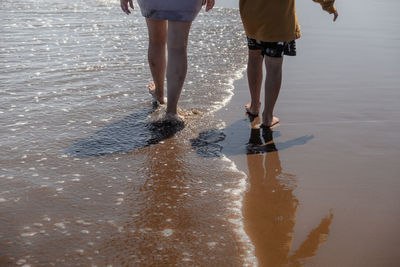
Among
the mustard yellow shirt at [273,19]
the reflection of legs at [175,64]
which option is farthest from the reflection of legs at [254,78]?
the reflection of legs at [175,64]

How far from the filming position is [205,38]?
267 inches

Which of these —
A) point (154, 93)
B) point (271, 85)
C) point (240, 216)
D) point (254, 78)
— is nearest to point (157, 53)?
point (154, 93)

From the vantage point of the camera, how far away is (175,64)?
3713 mm

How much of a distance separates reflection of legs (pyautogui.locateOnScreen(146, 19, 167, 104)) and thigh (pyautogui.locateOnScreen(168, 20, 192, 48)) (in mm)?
271

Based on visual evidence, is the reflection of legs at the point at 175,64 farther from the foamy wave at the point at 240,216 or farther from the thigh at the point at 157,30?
the foamy wave at the point at 240,216

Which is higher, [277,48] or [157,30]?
[157,30]

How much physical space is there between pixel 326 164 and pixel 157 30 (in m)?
1.84

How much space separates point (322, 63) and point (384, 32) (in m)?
2.02

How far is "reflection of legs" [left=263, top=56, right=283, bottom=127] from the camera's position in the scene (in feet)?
12.0

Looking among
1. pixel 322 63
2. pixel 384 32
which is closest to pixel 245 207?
pixel 322 63

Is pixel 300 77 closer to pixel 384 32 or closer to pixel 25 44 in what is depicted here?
pixel 384 32

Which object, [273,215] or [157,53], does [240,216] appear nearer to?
[273,215]

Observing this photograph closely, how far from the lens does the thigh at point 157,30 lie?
3852mm

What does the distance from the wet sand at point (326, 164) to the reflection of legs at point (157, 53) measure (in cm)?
66
